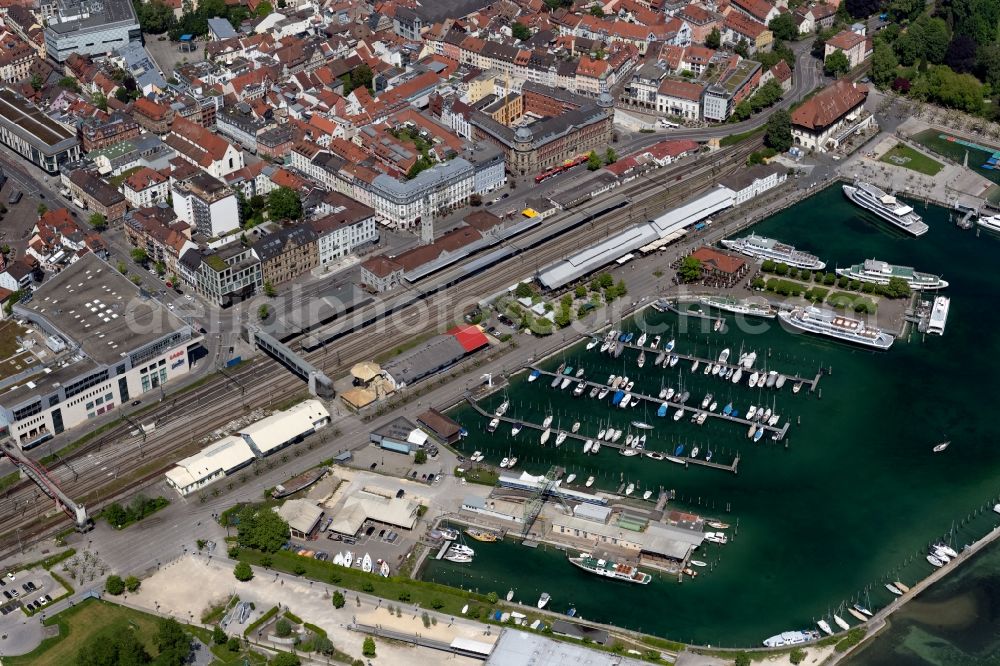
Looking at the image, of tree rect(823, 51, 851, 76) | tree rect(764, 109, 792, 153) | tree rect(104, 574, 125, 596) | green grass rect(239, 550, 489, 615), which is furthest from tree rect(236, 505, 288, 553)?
tree rect(823, 51, 851, 76)

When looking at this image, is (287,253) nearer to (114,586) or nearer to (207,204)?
(207,204)

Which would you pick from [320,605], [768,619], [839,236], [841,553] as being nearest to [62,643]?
[320,605]

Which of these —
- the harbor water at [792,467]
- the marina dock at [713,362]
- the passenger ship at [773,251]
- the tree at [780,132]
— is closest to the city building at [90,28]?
the tree at [780,132]

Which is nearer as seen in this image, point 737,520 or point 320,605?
point 320,605

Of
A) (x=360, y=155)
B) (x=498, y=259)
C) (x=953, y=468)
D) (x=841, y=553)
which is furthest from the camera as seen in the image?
(x=360, y=155)

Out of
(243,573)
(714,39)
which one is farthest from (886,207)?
(243,573)

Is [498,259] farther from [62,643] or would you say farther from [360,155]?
[62,643]
